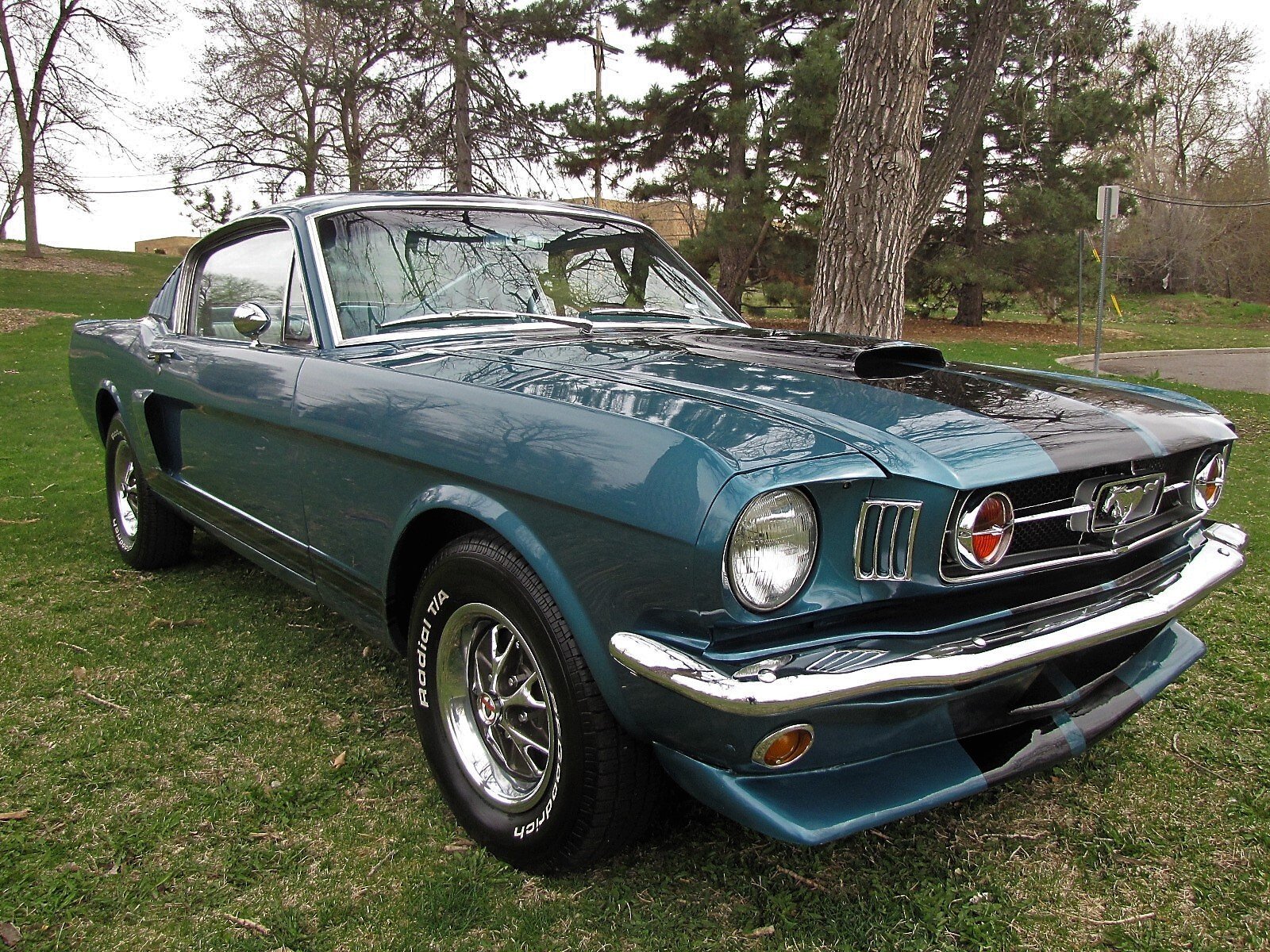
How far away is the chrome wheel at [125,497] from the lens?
4.32 meters

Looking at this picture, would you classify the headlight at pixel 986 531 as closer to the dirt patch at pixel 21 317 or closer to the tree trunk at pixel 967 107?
the tree trunk at pixel 967 107

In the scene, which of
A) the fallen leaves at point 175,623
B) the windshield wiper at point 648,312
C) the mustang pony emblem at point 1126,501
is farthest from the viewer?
the fallen leaves at point 175,623

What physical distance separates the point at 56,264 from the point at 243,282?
98.3ft

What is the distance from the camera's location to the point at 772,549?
1.65m

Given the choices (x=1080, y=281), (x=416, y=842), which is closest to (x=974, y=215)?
(x=1080, y=281)

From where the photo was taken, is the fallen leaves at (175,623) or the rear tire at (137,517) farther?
the rear tire at (137,517)

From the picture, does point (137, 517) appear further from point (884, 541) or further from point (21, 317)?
point (21, 317)

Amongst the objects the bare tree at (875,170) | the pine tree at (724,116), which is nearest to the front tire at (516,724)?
the bare tree at (875,170)

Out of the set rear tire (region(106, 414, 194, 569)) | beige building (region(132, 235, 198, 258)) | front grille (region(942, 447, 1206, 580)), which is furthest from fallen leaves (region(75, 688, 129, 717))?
beige building (region(132, 235, 198, 258))

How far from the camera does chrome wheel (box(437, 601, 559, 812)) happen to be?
7.00ft

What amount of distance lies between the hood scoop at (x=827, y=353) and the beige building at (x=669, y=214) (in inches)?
670

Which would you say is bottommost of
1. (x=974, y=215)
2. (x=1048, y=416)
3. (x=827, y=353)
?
(x=1048, y=416)

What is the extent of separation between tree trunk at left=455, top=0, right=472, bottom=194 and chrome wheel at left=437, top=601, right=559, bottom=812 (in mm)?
12799

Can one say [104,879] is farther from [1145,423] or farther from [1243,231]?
[1243,231]
